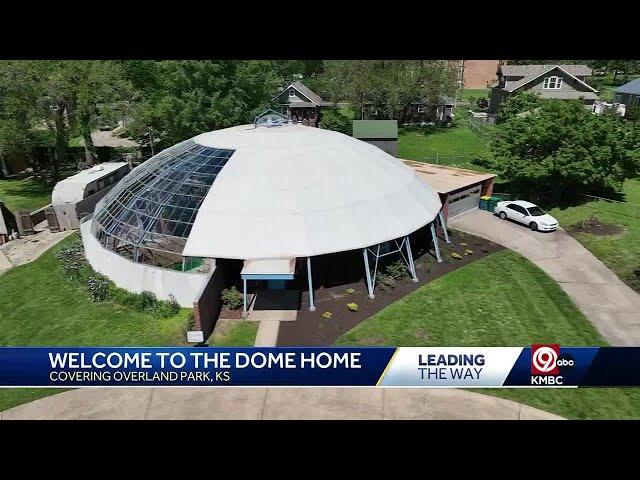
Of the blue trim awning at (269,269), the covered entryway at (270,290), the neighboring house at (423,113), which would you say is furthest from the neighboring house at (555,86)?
the blue trim awning at (269,269)

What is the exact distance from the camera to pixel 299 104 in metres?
74.4

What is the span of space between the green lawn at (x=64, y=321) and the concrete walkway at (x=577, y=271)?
1993cm

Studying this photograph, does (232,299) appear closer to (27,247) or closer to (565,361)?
(565,361)

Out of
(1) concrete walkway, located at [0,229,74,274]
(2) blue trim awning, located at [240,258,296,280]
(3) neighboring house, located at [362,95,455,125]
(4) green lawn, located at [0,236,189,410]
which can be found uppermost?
(3) neighboring house, located at [362,95,455,125]

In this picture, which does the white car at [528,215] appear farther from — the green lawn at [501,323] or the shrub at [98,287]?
the shrub at [98,287]

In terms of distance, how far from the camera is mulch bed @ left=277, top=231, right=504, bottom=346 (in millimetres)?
20656

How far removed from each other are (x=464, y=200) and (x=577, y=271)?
1117 cm

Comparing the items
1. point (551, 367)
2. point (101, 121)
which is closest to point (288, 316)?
point (551, 367)

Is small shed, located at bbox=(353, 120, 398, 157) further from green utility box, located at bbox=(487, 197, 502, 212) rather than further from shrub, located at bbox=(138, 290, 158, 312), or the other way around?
shrub, located at bbox=(138, 290, 158, 312)

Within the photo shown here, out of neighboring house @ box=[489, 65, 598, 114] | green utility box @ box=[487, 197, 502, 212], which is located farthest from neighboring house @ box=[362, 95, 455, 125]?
green utility box @ box=[487, 197, 502, 212]

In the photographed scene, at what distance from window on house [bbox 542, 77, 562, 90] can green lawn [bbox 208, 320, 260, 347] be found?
6887 centimetres

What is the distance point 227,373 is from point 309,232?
8.86 meters

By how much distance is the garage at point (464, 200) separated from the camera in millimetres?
34981
